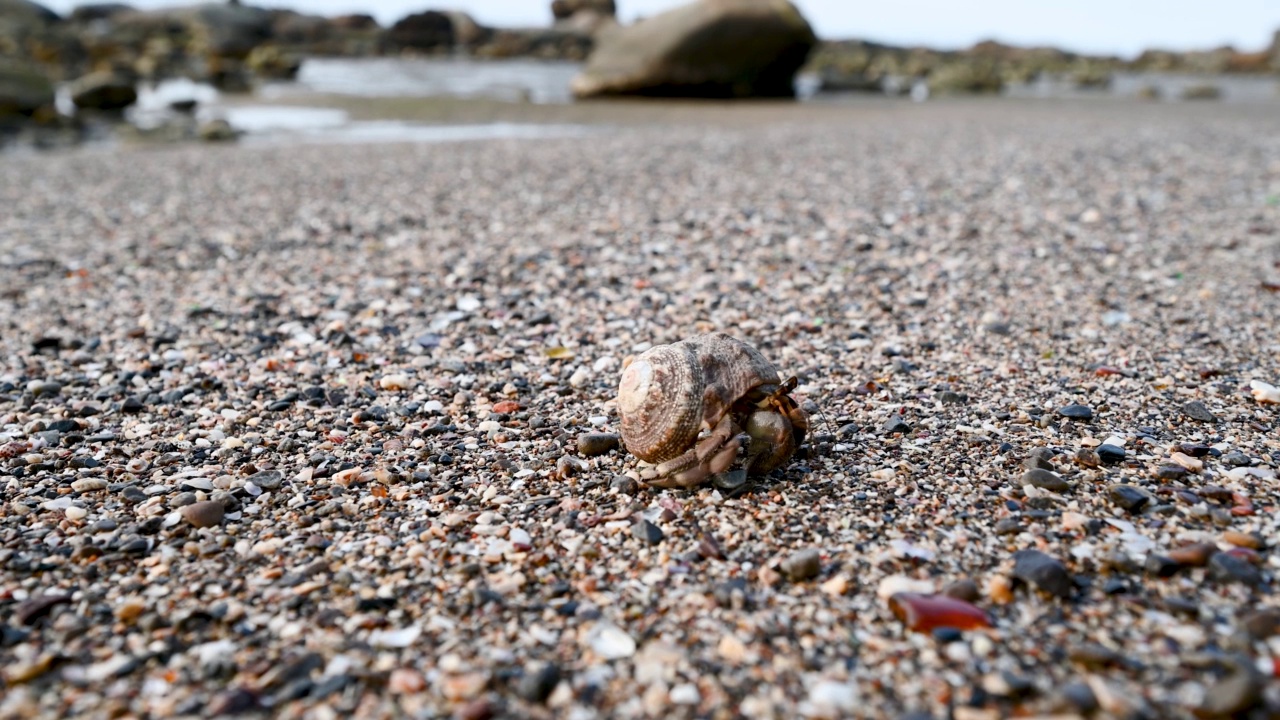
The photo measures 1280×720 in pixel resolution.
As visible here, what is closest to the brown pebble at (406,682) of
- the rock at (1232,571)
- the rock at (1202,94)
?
the rock at (1232,571)

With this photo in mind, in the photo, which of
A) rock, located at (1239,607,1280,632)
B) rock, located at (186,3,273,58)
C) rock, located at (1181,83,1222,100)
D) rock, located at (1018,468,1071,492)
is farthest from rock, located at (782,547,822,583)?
rock, located at (186,3,273,58)

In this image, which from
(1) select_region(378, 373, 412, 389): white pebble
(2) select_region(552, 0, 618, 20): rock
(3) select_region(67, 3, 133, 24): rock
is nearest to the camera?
(1) select_region(378, 373, 412, 389): white pebble

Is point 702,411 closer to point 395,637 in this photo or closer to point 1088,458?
point 395,637

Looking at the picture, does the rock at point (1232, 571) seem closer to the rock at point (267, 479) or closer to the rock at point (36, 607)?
the rock at point (267, 479)

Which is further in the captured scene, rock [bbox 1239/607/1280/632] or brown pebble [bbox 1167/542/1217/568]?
brown pebble [bbox 1167/542/1217/568]

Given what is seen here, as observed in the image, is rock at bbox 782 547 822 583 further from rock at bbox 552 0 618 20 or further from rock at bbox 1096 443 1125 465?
rock at bbox 552 0 618 20
